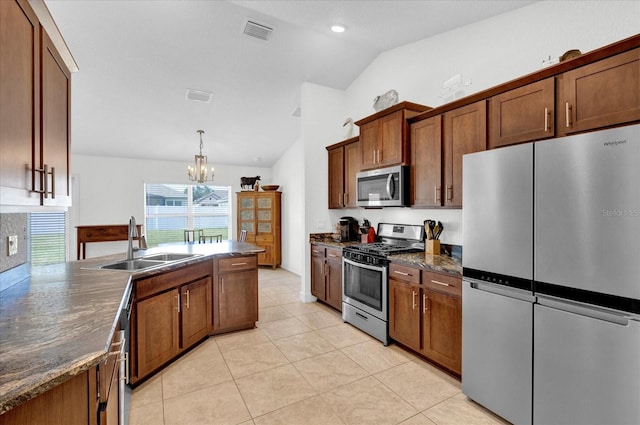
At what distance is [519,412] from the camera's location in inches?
71.7

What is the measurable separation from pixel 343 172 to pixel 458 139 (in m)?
1.87

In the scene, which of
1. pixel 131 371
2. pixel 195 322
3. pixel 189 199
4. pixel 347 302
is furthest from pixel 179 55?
pixel 189 199

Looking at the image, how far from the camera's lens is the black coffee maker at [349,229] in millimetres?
4383

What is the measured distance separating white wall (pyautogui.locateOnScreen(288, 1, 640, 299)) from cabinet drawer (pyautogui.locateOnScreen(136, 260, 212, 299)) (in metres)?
1.76

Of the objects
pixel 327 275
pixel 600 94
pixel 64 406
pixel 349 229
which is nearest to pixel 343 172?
pixel 349 229

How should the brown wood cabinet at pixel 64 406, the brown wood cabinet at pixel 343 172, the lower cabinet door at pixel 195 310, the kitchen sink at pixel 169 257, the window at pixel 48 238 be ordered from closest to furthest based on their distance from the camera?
1. the brown wood cabinet at pixel 64 406
2. the lower cabinet door at pixel 195 310
3. the kitchen sink at pixel 169 257
4. the brown wood cabinet at pixel 343 172
5. the window at pixel 48 238

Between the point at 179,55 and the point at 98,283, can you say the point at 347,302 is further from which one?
the point at 179,55

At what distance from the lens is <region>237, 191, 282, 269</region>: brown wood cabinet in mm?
6867

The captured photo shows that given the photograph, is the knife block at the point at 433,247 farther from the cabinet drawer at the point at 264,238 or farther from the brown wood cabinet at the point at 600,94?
the cabinet drawer at the point at 264,238

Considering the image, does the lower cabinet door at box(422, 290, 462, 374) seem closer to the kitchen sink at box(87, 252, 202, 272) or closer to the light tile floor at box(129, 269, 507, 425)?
the light tile floor at box(129, 269, 507, 425)

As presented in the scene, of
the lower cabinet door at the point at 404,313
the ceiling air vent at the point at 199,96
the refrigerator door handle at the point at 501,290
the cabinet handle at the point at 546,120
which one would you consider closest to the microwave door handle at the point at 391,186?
the lower cabinet door at the point at 404,313

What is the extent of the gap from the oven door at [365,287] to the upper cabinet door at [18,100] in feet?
8.70

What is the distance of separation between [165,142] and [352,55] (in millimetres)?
3770

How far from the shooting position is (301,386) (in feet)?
7.77
